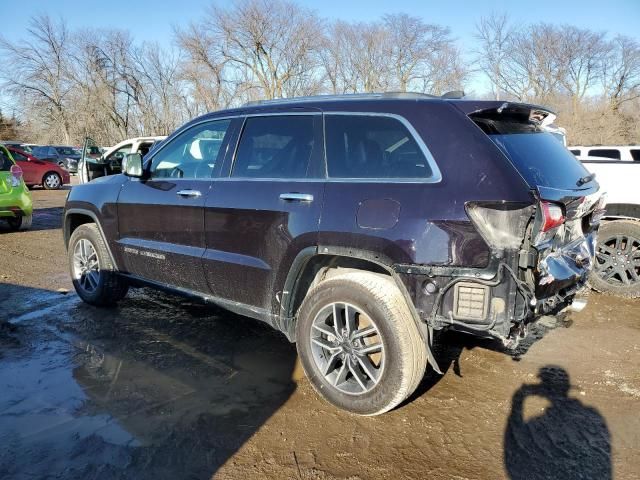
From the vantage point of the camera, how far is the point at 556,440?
2.88 metres

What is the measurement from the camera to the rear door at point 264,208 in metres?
3.31

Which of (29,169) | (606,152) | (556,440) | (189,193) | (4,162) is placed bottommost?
(556,440)

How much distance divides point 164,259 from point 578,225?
307cm

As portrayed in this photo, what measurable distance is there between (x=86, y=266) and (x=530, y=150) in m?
4.24

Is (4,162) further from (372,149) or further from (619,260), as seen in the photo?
(619,260)

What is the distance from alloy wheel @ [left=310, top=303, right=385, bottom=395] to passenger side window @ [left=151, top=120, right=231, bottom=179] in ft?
4.93

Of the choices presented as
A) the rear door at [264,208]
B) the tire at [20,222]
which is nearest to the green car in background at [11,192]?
the tire at [20,222]

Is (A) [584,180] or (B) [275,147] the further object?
(B) [275,147]

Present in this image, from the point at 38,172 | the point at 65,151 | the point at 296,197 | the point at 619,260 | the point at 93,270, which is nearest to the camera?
the point at 296,197

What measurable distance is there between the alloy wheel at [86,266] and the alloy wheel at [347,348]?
2.79 meters

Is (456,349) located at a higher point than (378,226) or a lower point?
lower

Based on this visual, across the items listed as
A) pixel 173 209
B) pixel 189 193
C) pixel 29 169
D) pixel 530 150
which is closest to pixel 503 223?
pixel 530 150

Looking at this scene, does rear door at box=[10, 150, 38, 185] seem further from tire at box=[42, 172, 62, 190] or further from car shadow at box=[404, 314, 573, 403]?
car shadow at box=[404, 314, 573, 403]

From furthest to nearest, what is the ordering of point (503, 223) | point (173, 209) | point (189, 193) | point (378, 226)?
point (173, 209), point (189, 193), point (378, 226), point (503, 223)
